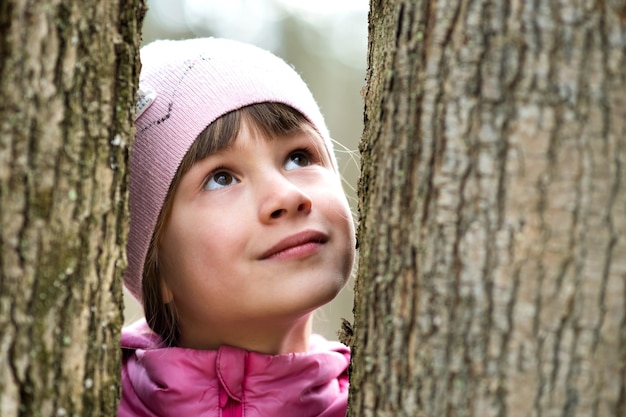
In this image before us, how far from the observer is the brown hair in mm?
2184

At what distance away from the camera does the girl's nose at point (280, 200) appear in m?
2.04

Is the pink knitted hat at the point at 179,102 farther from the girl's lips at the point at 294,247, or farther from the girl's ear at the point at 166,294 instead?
the girl's lips at the point at 294,247

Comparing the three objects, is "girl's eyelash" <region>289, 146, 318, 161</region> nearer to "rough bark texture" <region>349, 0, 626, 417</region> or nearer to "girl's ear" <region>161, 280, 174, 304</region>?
"girl's ear" <region>161, 280, 174, 304</region>

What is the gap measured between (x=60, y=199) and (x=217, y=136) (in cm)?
85

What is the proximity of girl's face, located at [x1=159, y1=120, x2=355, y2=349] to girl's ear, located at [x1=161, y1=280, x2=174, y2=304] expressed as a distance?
0.15 feet

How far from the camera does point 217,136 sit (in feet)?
7.14

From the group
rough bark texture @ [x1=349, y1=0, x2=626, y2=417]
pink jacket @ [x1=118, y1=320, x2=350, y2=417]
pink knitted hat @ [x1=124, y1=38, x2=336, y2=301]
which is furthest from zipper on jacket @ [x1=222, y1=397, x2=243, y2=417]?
rough bark texture @ [x1=349, y1=0, x2=626, y2=417]

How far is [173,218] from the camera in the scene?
222cm

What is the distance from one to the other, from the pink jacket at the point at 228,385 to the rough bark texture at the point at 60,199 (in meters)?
0.69

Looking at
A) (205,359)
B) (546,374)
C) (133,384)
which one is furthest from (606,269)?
(133,384)

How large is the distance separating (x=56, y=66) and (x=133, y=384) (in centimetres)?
118

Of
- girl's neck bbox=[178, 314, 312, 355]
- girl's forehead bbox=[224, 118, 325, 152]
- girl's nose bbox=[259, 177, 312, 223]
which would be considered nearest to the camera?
girl's nose bbox=[259, 177, 312, 223]

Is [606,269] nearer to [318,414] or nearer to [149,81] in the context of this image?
[318,414]

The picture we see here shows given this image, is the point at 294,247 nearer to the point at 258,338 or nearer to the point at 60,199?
the point at 258,338
